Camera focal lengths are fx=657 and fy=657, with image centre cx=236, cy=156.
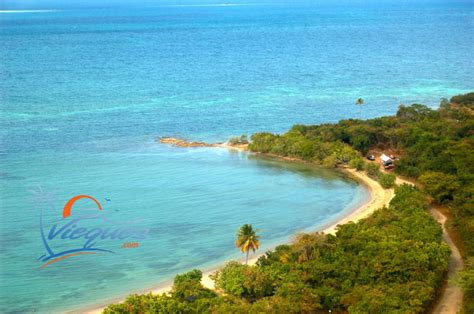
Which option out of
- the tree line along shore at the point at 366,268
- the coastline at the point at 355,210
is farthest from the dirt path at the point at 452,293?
the coastline at the point at 355,210

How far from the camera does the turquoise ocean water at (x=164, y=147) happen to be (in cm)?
5462

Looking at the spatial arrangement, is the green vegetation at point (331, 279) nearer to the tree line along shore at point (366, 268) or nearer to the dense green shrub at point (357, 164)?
the tree line along shore at point (366, 268)

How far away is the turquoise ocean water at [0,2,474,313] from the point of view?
54625mm

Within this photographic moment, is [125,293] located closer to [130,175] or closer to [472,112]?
[130,175]

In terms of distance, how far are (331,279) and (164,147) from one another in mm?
44866

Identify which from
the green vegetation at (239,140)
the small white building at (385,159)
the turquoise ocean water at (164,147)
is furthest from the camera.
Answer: the green vegetation at (239,140)

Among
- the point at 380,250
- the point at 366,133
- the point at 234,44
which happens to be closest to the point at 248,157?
the point at 366,133

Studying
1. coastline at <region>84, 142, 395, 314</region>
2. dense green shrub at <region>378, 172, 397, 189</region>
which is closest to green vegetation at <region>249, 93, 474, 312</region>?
dense green shrub at <region>378, 172, 397, 189</region>

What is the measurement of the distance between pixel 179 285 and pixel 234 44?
157 m

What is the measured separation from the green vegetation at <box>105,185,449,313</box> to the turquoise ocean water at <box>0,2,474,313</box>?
704 centimetres

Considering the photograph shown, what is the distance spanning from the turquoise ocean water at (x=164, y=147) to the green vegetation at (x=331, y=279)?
23.1 feet

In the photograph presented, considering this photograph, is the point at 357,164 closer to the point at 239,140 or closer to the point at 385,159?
the point at 385,159

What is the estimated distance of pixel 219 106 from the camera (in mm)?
112188

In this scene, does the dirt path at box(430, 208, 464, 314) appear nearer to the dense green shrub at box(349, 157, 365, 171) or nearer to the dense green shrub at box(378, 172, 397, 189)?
the dense green shrub at box(378, 172, 397, 189)
